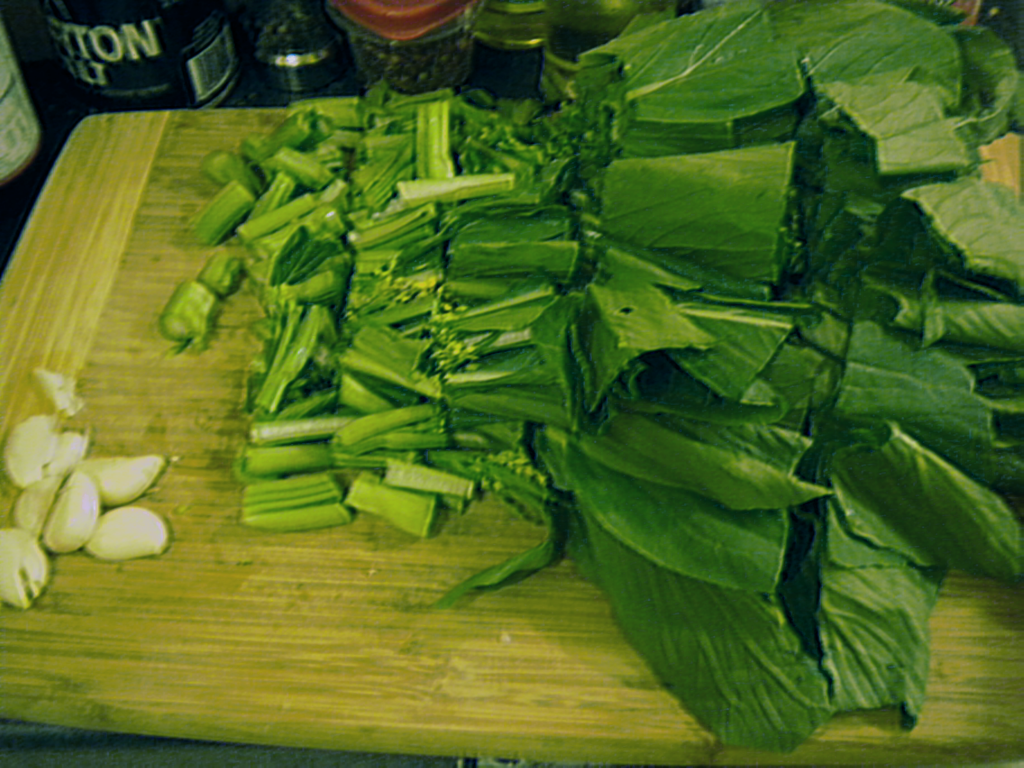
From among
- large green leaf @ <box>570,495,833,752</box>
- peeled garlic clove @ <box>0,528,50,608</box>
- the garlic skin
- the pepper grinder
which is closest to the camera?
large green leaf @ <box>570,495,833,752</box>

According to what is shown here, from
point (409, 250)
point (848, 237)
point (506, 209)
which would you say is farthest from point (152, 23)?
point (848, 237)

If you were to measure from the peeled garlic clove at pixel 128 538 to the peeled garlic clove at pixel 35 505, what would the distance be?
75 millimetres

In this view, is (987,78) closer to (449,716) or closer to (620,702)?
(620,702)

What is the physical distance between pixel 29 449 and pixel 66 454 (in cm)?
5

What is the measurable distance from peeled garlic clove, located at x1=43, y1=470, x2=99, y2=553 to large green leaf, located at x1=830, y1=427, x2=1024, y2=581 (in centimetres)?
95

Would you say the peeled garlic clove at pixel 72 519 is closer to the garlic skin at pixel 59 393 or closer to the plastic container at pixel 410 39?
the garlic skin at pixel 59 393

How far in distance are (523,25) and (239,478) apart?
43.4 inches

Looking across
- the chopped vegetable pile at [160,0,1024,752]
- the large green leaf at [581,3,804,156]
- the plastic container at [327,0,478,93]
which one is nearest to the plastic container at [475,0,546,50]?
the plastic container at [327,0,478,93]

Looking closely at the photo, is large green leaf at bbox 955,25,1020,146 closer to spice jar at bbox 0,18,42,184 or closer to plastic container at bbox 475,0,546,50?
plastic container at bbox 475,0,546,50

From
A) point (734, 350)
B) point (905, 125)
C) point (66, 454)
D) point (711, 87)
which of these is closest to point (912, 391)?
point (734, 350)

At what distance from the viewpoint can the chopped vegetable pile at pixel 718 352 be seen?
0.90 meters

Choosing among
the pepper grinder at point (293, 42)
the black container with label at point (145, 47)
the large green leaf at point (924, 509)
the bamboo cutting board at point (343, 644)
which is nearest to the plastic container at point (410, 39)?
the pepper grinder at point (293, 42)

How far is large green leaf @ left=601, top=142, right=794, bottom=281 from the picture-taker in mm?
967

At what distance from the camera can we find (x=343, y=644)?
1.00 meters
